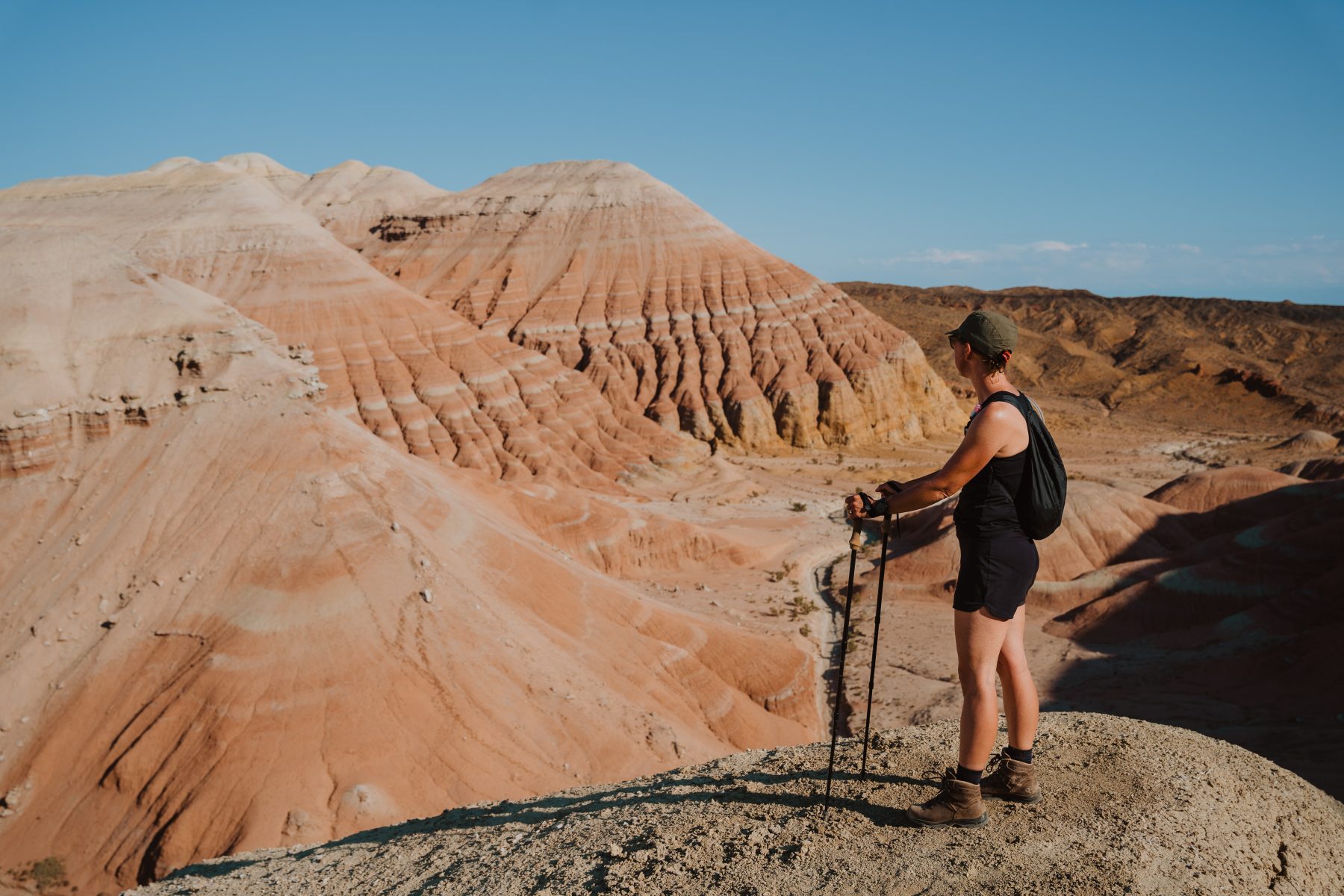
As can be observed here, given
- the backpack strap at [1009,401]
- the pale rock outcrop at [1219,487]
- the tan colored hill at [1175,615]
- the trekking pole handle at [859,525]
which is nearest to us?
the backpack strap at [1009,401]

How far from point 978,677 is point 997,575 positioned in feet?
2.12

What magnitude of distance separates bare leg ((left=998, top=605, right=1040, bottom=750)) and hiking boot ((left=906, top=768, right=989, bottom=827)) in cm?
48

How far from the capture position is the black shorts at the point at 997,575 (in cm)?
508

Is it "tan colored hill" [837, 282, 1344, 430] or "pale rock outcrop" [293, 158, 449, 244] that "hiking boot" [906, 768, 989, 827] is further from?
"tan colored hill" [837, 282, 1344, 430]

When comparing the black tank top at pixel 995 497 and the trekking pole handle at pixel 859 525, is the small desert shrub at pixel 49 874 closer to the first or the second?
the trekking pole handle at pixel 859 525

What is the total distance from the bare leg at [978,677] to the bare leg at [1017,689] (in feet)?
0.43

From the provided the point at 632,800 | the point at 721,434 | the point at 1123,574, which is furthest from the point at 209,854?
the point at 721,434

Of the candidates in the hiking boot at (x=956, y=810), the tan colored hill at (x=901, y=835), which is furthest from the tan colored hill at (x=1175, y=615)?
the hiking boot at (x=956, y=810)

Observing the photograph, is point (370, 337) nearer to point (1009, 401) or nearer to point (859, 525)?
point (859, 525)

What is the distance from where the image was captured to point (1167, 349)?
10906 cm

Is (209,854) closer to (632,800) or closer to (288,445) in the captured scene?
(288,445)

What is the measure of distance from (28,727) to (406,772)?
7.44 meters

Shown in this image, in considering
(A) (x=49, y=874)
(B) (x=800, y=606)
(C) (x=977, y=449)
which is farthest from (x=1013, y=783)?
(B) (x=800, y=606)

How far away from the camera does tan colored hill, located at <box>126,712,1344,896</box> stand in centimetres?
488
